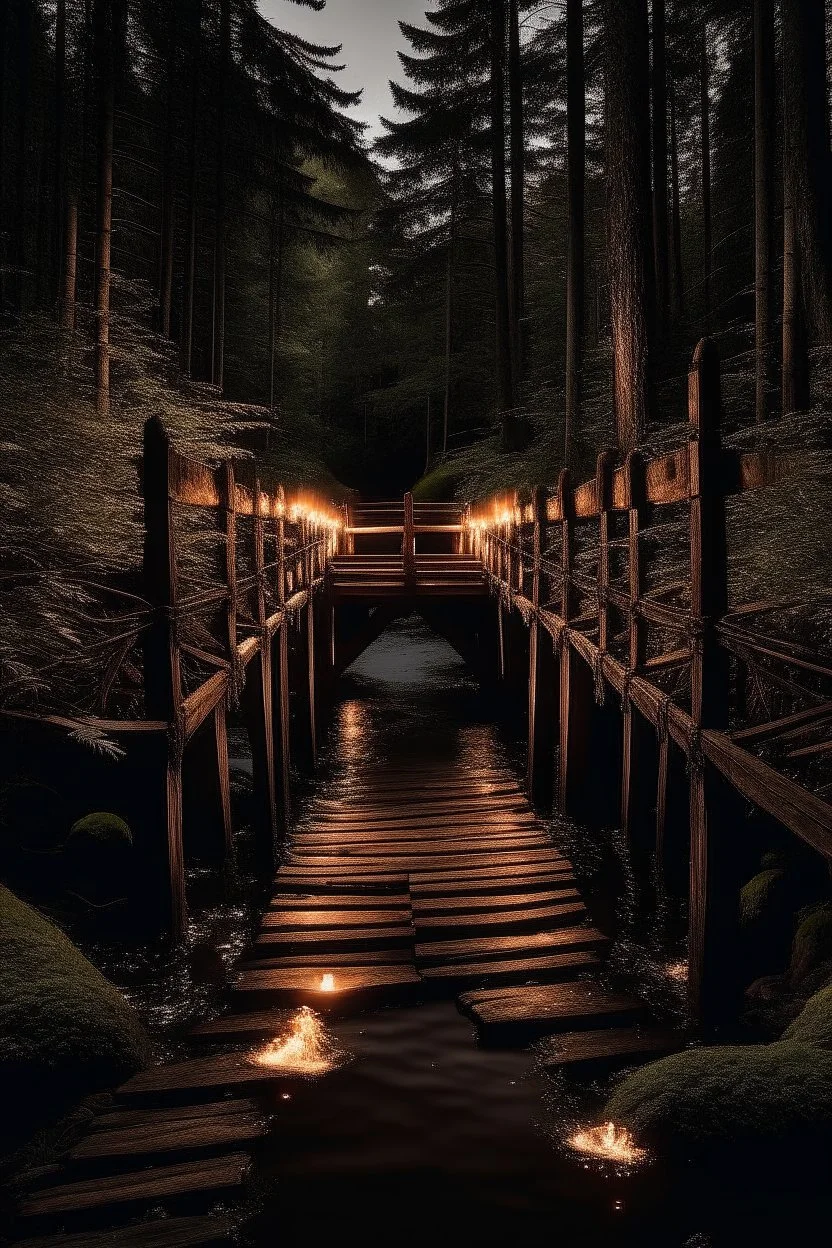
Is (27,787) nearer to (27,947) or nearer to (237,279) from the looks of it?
(27,947)

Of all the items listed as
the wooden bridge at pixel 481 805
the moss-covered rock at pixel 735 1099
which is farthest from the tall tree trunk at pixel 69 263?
the moss-covered rock at pixel 735 1099

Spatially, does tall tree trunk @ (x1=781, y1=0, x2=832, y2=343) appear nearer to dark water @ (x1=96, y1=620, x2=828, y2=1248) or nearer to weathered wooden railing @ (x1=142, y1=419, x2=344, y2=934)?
weathered wooden railing @ (x1=142, y1=419, x2=344, y2=934)

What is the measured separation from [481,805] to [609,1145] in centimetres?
533

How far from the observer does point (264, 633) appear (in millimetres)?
7582

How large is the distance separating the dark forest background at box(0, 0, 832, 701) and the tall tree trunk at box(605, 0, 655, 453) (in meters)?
0.04

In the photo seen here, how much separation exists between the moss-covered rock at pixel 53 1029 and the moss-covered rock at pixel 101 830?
2.53 meters

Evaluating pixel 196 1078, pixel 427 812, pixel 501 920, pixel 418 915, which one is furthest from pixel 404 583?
pixel 196 1078

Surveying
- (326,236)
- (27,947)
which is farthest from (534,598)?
(326,236)

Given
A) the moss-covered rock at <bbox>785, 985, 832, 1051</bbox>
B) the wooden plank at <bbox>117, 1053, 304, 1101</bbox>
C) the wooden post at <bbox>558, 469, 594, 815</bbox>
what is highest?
the wooden post at <bbox>558, 469, 594, 815</bbox>

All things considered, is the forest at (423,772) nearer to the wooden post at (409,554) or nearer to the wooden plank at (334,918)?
the wooden plank at (334,918)

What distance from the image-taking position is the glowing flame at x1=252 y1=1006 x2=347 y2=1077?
3.84m

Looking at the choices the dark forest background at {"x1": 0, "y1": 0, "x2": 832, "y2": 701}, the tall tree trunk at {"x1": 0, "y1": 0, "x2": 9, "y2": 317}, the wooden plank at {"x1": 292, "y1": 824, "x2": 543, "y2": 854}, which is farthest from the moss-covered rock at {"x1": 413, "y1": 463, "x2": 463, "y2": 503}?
the wooden plank at {"x1": 292, "y1": 824, "x2": 543, "y2": 854}

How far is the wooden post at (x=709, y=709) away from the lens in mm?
3953

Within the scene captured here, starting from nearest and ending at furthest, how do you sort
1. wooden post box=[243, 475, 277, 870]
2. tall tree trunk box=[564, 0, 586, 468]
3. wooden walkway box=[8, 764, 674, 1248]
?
wooden walkway box=[8, 764, 674, 1248] → wooden post box=[243, 475, 277, 870] → tall tree trunk box=[564, 0, 586, 468]
